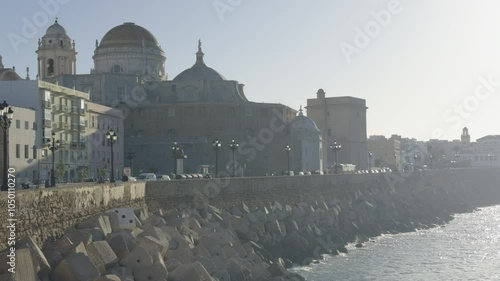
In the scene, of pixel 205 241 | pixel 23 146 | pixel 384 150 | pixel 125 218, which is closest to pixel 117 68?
pixel 23 146

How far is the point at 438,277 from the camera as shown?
1389 inches

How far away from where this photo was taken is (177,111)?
258 ft

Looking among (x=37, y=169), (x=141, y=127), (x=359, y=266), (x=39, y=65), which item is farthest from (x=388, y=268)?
(x=39, y=65)

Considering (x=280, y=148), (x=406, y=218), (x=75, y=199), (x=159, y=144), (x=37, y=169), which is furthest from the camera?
(x=280, y=148)

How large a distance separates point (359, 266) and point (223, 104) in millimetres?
43181

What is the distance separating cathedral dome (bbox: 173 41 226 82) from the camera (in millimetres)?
82312

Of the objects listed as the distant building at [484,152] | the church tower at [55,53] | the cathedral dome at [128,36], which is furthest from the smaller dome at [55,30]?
the distant building at [484,152]

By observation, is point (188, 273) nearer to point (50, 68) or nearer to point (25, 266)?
point (25, 266)

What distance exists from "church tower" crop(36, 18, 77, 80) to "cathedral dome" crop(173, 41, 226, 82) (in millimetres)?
12869

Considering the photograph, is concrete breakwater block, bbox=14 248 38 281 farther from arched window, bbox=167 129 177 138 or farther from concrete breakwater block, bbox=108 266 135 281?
arched window, bbox=167 129 177 138

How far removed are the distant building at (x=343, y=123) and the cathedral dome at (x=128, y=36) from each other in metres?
33.0

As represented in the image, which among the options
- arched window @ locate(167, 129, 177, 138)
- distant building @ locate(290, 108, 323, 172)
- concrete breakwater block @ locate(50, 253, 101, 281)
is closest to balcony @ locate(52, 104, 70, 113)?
arched window @ locate(167, 129, 177, 138)

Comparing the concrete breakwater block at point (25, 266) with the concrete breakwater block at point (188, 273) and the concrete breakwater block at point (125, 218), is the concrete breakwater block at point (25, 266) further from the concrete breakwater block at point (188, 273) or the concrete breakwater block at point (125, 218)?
the concrete breakwater block at point (125, 218)

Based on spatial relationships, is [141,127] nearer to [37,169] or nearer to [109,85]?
[109,85]
